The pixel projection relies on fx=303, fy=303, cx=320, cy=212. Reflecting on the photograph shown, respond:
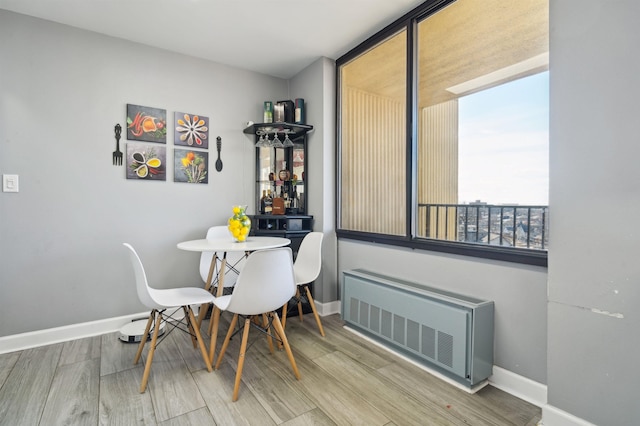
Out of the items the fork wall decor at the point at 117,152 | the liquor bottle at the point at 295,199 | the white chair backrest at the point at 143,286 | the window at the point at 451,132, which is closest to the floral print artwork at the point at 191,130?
the fork wall decor at the point at 117,152

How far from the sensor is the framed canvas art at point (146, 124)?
2.81 m

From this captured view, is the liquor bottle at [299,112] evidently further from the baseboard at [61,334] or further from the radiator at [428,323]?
the baseboard at [61,334]

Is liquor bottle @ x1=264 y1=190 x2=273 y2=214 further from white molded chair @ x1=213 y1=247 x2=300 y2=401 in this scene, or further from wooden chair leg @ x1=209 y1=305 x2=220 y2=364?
white molded chair @ x1=213 y1=247 x2=300 y2=401

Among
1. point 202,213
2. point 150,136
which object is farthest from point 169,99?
point 202,213

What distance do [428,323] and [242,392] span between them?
4.16 feet

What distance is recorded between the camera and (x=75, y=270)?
2.62m

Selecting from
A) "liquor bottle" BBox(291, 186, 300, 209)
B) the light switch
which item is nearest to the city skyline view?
"liquor bottle" BBox(291, 186, 300, 209)

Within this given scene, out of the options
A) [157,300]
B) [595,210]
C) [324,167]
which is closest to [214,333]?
[157,300]

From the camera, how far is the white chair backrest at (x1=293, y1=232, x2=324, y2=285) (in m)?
2.74

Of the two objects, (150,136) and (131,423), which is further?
(150,136)

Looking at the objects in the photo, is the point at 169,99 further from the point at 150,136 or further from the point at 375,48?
the point at 375,48

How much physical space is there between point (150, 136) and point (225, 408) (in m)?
2.45

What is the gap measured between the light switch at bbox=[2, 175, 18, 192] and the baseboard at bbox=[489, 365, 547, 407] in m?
3.73

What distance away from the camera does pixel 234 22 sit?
8.32 ft
